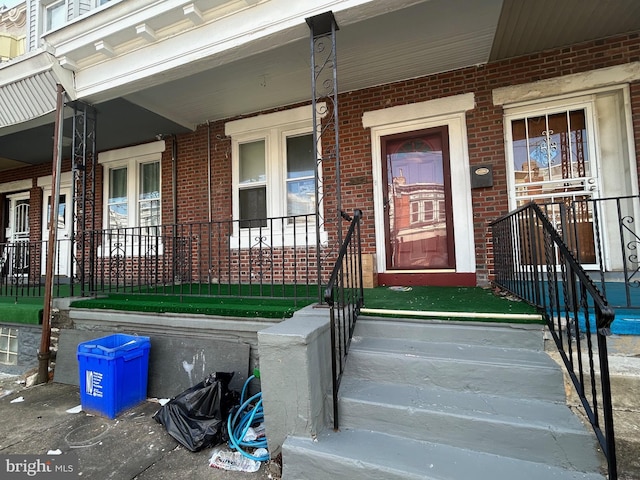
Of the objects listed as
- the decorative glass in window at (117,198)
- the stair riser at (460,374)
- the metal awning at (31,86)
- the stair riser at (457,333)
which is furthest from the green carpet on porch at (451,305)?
the decorative glass in window at (117,198)

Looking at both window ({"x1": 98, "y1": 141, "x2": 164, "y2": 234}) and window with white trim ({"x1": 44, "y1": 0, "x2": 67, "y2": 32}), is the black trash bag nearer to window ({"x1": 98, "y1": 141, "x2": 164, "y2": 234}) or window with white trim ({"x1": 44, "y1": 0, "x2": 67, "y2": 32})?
window ({"x1": 98, "y1": 141, "x2": 164, "y2": 234})

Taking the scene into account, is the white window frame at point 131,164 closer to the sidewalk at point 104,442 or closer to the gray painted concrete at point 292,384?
the sidewalk at point 104,442

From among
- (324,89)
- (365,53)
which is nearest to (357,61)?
(365,53)

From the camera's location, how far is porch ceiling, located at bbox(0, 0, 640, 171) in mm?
3326

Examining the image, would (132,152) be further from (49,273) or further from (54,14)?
(49,273)

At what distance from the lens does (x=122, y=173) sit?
6887 millimetres

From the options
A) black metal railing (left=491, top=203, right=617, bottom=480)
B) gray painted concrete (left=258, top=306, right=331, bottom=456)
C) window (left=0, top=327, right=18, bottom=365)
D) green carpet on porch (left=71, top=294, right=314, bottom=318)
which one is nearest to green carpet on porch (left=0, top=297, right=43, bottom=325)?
window (left=0, top=327, right=18, bottom=365)

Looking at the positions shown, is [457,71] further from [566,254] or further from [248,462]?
[248,462]

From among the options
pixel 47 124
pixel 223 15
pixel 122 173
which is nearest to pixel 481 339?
pixel 223 15

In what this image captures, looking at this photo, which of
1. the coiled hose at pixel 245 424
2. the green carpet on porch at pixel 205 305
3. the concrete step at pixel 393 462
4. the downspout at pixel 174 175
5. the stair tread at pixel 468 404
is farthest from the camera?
the downspout at pixel 174 175

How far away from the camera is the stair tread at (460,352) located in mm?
2207

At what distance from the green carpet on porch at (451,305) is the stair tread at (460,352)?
21 cm

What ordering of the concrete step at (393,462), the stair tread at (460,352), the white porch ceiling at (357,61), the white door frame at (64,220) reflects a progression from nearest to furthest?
the concrete step at (393,462), the stair tread at (460,352), the white porch ceiling at (357,61), the white door frame at (64,220)

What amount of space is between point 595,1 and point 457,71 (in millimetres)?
1470
